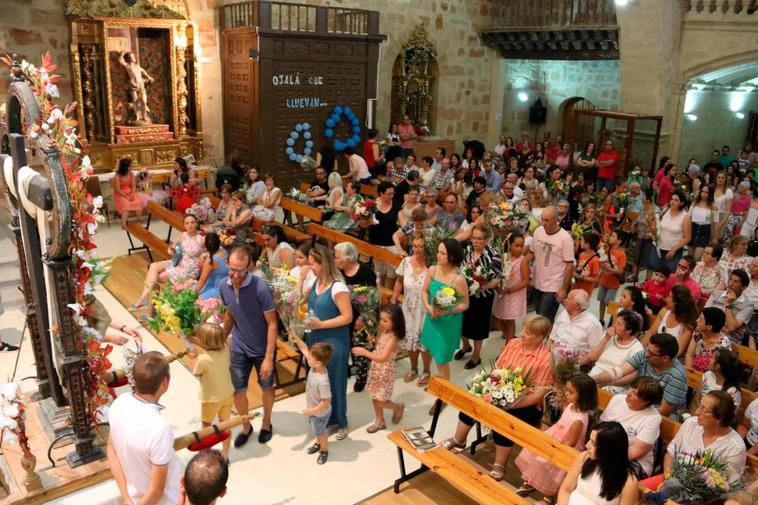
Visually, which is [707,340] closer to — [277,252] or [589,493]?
[589,493]

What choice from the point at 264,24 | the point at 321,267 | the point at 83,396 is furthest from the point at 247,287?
the point at 264,24

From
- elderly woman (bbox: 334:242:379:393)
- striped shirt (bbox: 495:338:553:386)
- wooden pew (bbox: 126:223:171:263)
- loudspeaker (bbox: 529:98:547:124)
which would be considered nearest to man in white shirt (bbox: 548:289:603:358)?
striped shirt (bbox: 495:338:553:386)

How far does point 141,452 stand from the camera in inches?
141

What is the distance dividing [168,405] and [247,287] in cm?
188

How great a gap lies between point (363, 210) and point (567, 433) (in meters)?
5.42

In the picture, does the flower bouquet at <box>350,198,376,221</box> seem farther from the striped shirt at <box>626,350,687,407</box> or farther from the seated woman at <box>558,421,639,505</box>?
the seated woman at <box>558,421,639,505</box>

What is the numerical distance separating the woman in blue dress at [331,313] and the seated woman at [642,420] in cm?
230

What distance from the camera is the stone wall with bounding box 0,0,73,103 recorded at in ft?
40.3

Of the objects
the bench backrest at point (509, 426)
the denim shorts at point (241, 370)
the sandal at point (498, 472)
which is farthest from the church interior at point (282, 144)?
the denim shorts at point (241, 370)

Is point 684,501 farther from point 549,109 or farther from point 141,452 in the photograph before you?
point 549,109

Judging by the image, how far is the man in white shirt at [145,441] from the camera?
11.6 ft

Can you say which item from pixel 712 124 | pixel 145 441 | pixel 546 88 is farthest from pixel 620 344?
pixel 546 88

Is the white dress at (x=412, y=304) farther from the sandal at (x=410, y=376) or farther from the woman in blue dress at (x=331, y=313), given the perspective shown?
the woman in blue dress at (x=331, y=313)

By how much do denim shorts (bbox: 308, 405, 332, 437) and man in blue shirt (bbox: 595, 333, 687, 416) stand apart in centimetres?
252
